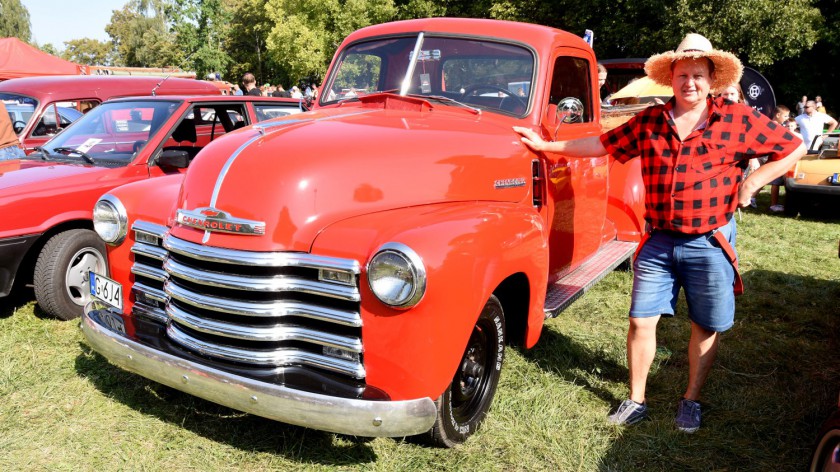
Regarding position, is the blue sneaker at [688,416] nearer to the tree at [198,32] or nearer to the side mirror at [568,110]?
the side mirror at [568,110]

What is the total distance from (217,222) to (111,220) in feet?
3.33

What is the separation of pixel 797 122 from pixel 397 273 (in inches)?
474

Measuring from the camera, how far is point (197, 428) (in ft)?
10.6

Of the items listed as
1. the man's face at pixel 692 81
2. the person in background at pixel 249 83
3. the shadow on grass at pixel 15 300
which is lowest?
the shadow on grass at pixel 15 300

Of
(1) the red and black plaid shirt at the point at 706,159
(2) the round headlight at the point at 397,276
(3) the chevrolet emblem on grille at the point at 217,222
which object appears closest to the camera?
(2) the round headlight at the point at 397,276

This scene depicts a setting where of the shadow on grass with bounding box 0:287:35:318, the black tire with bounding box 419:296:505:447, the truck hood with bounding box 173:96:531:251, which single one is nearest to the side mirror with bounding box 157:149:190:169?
the shadow on grass with bounding box 0:287:35:318

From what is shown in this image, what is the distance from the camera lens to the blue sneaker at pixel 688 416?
334 centimetres

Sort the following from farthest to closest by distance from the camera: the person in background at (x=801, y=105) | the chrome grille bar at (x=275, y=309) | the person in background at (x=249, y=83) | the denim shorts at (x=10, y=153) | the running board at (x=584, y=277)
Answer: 1. the person in background at (x=801, y=105)
2. the person in background at (x=249, y=83)
3. the denim shorts at (x=10, y=153)
4. the running board at (x=584, y=277)
5. the chrome grille bar at (x=275, y=309)

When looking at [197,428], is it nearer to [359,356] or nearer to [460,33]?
[359,356]

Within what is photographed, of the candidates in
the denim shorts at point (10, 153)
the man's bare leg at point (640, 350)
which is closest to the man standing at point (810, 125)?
the man's bare leg at point (640, 350)

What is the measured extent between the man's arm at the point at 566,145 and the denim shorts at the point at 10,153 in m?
4.61

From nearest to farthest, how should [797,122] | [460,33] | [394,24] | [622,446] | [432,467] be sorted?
[432,467]
[622,446]
[460,33]
[394,24]
[797,122]

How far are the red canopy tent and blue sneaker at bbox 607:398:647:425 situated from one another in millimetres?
22865

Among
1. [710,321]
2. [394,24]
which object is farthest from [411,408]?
[394,24]
